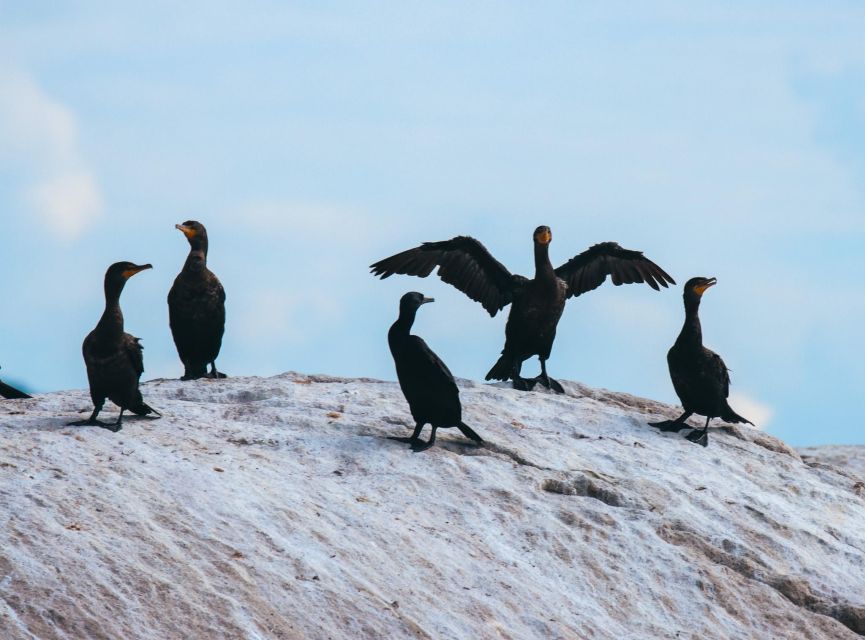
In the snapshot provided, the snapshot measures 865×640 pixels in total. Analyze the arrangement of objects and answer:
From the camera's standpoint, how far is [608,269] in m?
15.7

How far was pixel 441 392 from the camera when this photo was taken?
11000mm

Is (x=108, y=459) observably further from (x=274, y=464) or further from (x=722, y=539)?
(x=722, y=539)

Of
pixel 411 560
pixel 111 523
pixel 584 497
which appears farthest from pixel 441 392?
pixel 111 523

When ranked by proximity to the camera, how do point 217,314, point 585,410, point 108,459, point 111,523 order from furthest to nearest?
point 217,314 → point 585,410 → point 108,459 → point 111,523

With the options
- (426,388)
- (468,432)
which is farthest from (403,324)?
(468,432)

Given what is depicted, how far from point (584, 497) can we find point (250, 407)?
9.04ft

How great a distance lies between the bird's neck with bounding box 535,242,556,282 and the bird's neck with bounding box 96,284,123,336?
15.6 feet

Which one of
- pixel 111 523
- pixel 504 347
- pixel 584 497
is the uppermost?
pixel 504 347

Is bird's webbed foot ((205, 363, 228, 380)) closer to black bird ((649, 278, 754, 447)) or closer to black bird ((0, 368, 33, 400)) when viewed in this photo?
black bird ((0, 368, 33, 400))

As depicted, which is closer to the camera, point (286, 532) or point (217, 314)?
point (286, 532)

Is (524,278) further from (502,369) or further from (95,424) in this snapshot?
(95,424)

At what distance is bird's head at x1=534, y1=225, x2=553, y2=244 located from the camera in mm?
14133

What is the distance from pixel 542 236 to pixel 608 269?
1.78 m

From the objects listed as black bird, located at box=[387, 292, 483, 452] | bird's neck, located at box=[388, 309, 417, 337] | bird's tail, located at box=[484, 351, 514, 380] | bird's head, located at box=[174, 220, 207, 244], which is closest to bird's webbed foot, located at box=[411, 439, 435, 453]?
black bird, located at box=[387, 292, 483, 452]
